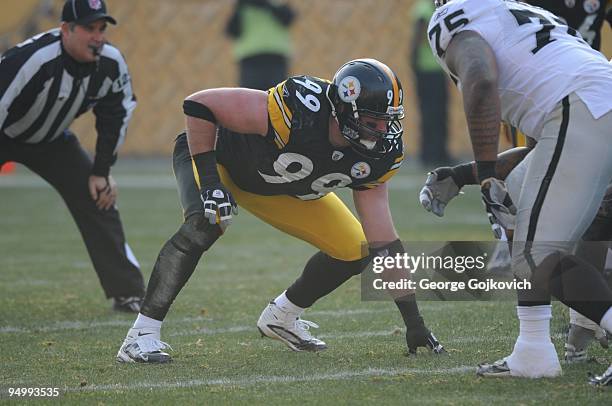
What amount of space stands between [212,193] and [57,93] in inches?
72.4

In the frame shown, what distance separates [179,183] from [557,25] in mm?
1638

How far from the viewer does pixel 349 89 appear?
412cm

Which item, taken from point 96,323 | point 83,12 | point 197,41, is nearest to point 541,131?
point 96,323

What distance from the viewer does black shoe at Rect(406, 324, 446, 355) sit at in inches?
171

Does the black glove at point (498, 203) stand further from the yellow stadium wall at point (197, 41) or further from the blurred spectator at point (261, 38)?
the yellow stadium wall at point (197, 41)

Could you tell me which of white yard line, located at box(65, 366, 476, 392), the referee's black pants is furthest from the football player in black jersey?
the referee's black pants

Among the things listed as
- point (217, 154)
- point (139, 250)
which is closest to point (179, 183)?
point (217, 154)

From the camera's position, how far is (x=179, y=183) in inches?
181

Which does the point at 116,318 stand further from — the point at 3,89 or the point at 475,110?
the point at 475,110

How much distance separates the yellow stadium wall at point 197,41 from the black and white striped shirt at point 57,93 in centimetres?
1073

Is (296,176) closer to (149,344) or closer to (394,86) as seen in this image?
(394,86)

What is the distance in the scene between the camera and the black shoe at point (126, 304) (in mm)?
5812

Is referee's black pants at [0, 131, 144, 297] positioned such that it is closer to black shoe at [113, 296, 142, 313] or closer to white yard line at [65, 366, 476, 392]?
black shoe at [113, 296, 142, 313]

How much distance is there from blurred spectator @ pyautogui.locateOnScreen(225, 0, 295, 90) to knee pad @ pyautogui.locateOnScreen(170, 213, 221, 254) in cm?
692
